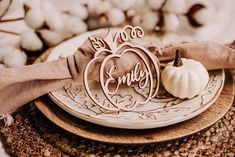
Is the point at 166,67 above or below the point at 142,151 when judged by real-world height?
above

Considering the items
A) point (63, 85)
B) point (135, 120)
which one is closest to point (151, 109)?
point (135, 120)

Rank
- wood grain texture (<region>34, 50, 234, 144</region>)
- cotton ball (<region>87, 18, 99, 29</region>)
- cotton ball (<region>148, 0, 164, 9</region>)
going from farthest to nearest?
cotton ball (<region>87, 18, 99, 29</region>) → cotton ball (<region>148, 0, 164, 9</region>) → wood grain texture (<region>34, 50, 234, 144</region>)

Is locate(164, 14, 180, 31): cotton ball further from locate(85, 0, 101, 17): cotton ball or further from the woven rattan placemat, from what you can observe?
the woven rattan placemat

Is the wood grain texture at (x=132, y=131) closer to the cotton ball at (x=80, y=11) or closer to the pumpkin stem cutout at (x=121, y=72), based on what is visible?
the pumpkin stem cutout at (x=121, y=72)

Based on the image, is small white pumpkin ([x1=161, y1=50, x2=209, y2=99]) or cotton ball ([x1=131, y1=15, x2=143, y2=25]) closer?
small white pumpkin ([x1=161, y1=50, x2=209, y2=99])

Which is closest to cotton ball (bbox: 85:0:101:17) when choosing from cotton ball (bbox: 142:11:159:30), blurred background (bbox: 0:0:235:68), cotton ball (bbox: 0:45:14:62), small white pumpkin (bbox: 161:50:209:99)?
blurred background (bbox: 0:0:235:68)

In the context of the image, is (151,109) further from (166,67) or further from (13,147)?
(13,147)
